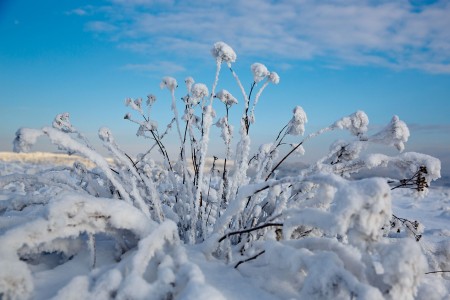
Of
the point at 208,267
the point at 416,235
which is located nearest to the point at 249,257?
the point at 208,267

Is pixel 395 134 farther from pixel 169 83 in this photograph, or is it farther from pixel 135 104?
pixel 135 104

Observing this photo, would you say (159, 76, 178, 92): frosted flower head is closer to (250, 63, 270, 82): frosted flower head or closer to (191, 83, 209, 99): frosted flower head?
(191, 83, 209, 99): frosted flower head

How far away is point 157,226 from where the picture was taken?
163 cm

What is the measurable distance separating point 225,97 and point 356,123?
95 cm

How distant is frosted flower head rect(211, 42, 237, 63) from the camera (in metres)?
2.49

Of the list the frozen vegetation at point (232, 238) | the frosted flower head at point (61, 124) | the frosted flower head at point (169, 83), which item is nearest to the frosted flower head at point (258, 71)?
the frozen vegetation at point (232, 238)

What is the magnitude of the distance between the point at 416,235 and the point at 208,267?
2.19m

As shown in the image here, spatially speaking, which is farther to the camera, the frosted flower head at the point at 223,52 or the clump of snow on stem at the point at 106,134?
the clump of snow on stem at the point at 106,134

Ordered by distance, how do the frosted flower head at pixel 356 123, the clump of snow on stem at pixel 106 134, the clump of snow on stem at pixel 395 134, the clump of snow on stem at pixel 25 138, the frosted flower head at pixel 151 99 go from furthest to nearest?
the frosted flower head at pixel 151 99 → the clump of snow on stem at pixel 106 134 → the frosted flower head at pixel 356 123 → the clump of snow on stem at pixel 395 134 → the clump of snow on stem at pixel 25 138

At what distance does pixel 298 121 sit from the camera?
2.57m

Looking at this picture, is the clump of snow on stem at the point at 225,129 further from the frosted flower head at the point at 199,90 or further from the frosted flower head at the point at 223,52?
the frosted flower head at the point at 223,52

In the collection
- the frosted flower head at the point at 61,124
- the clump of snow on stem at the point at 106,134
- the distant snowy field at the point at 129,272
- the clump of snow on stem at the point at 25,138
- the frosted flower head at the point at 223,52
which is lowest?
the distant snowy field at the point at 129,272

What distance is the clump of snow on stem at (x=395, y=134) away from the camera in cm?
206

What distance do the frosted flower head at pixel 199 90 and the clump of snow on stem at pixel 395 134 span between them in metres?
1.15
